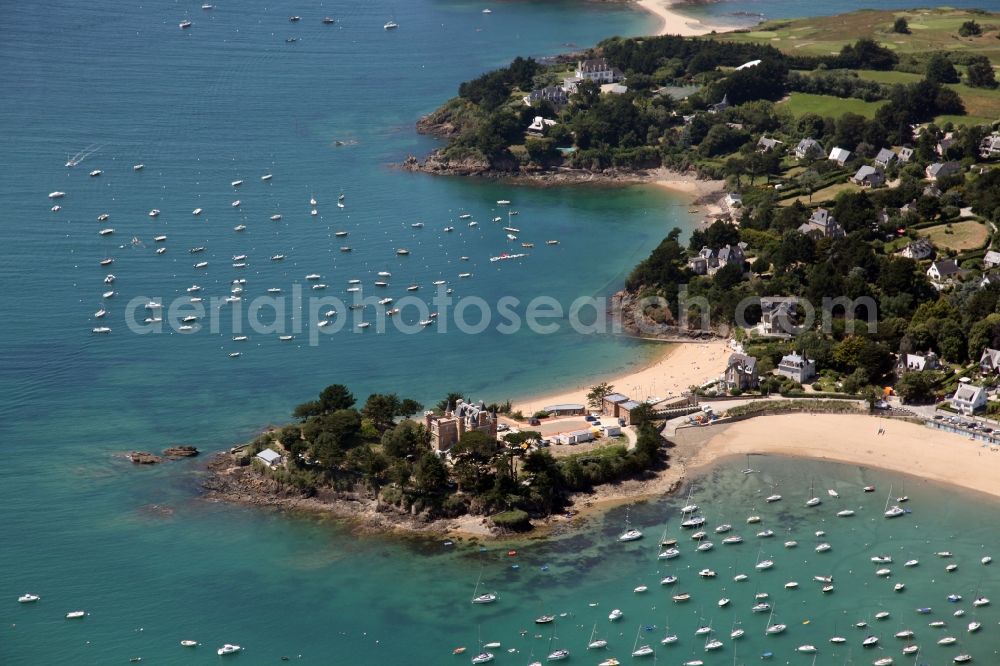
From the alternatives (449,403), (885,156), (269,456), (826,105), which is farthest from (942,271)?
(269,456)

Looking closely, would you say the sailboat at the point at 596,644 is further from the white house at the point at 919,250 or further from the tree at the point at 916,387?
the white house at the point at 919,250

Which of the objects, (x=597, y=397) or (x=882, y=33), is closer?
(x=597, y=397)

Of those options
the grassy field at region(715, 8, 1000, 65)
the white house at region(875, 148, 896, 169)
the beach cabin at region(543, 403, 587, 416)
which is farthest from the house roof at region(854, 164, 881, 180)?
the beach cabin at region(543, 403, 587, 416)

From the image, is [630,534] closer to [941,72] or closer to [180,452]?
[180,452]

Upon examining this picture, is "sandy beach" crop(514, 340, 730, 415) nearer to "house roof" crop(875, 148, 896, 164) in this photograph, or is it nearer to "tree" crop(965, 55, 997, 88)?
"house roof" crop(875, 148, 896, 164)

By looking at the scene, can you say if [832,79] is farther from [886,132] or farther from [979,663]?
[979,663]

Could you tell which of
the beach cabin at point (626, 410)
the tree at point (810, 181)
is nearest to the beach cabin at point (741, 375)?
the beach cabin at point (626, 410)
